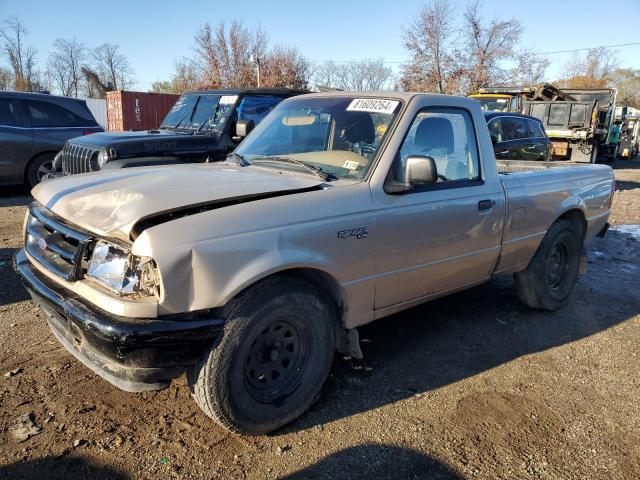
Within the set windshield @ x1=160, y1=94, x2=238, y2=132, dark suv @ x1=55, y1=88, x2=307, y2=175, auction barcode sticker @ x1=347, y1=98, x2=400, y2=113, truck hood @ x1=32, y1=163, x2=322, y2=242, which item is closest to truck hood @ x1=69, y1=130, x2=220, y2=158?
dark suv @ x1=55, y1=88, x2=307, y2=175

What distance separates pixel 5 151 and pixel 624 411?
1007cm

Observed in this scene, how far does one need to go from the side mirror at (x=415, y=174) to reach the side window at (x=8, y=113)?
29.2 feet

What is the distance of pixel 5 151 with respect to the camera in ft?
30.1

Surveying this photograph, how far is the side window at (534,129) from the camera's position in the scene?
11477 millimetres

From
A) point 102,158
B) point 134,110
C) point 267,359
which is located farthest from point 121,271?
point 134,110

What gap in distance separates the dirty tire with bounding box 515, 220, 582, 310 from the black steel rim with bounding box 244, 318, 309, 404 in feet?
8.80

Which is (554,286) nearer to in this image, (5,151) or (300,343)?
(300,343)

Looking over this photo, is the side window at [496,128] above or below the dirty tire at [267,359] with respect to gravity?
above

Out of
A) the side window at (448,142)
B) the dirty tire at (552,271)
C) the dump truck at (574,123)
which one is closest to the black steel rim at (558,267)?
the dirty tire at (552,271)

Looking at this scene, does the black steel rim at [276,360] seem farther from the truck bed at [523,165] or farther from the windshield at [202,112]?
the windshield at [202,112]

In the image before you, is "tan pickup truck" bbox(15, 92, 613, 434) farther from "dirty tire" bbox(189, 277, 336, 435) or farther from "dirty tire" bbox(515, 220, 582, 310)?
"dirty tire" bbox(515, 220, 582, 310)

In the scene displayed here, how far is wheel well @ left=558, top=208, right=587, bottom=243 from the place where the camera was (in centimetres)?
491

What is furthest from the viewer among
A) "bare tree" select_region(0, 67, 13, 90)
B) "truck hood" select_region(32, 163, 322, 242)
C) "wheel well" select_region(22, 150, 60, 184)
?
"bare tree" select_region(0, 67, 13, 90)

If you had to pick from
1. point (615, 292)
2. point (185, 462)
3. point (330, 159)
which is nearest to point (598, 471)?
point (185, 462)
